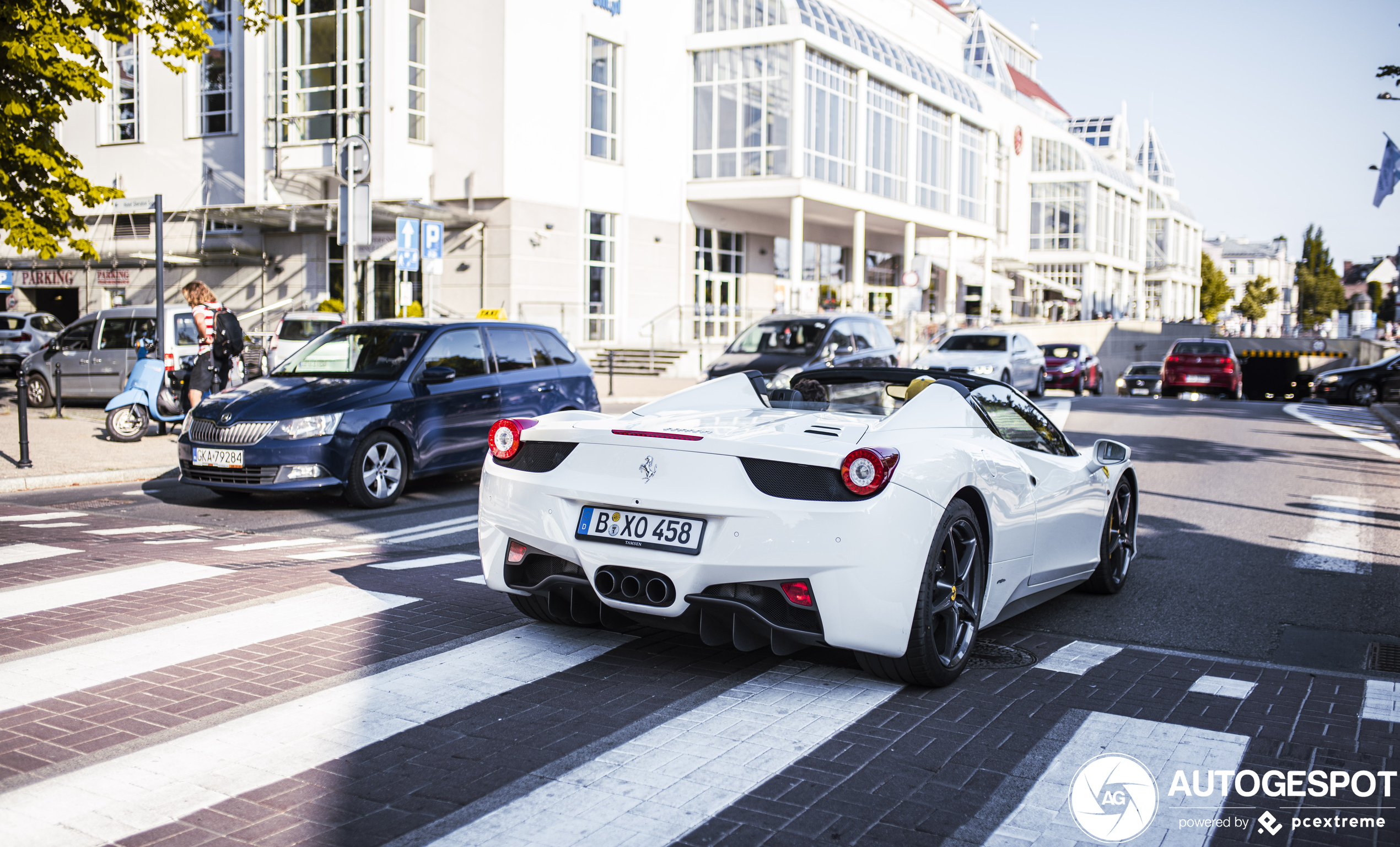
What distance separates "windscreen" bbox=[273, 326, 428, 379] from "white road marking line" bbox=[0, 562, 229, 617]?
3.79 m

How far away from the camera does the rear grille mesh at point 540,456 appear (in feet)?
16.2

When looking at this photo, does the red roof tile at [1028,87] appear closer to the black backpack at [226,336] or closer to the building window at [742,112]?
the building window at [742,112]

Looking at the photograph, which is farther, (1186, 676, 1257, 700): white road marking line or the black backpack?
the black backpack

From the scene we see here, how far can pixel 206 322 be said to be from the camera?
47.3 ft

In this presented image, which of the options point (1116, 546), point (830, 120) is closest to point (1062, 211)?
point (830, 120)

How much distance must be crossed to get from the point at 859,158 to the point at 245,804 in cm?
3944

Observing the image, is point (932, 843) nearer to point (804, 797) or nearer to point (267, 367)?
point (804, 797)

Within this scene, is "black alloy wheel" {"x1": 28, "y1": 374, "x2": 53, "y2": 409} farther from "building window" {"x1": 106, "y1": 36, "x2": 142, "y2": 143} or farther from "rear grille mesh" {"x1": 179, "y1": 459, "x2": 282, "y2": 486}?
"building window" {"x1": 106, "y1": 36, "x2": 142, "y2": 143}

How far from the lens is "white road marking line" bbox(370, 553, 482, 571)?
23.5 ft

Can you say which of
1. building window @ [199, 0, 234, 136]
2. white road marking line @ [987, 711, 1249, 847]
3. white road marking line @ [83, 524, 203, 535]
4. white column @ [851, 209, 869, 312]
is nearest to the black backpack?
white road marking line @ [83, 524, 203, 535]

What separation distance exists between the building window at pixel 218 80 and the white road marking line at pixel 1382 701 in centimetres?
3421

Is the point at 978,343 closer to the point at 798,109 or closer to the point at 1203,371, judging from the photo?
the point at 1203,371

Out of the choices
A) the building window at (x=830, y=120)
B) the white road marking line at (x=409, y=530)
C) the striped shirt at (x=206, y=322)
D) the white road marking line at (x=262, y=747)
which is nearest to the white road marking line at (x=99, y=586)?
the white road marking line at (x=409, y=530)

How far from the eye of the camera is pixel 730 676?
4.86m
